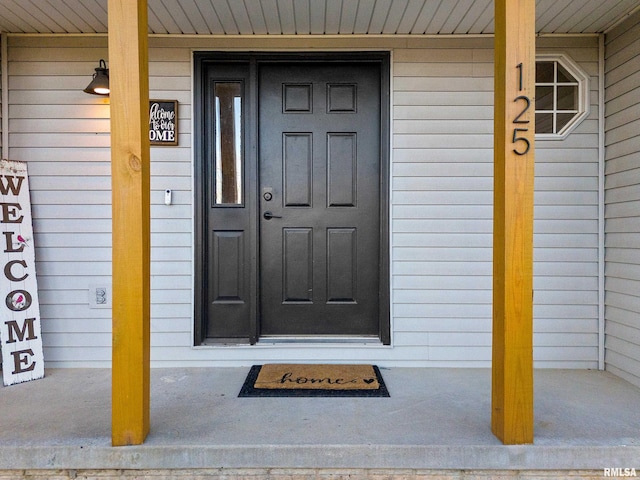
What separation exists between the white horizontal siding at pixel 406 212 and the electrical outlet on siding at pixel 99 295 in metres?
0.04

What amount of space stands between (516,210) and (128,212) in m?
1.65

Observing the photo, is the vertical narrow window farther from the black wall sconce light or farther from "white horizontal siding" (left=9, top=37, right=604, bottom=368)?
the black wall sconce light

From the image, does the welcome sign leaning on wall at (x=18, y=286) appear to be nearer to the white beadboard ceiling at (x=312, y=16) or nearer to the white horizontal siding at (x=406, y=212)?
the white horizontal siding at (x=406, y=212)

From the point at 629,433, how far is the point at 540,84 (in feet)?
7.02

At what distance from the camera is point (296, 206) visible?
2820 mm

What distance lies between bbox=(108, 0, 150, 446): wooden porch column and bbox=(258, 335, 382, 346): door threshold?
1.10m

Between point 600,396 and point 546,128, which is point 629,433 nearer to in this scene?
point 600,396

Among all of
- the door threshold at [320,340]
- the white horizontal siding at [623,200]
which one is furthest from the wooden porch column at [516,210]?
the white horizontal siding at [623,200]

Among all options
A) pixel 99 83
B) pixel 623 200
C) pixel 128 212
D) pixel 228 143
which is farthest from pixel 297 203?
pixel 623 200

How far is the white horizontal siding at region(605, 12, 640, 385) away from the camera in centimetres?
244

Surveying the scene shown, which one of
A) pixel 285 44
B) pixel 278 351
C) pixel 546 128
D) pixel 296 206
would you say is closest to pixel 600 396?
pixel 546 128

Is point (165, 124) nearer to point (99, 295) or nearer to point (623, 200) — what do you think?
point (99, 295)

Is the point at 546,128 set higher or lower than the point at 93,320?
higher

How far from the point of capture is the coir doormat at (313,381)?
2281 mm
